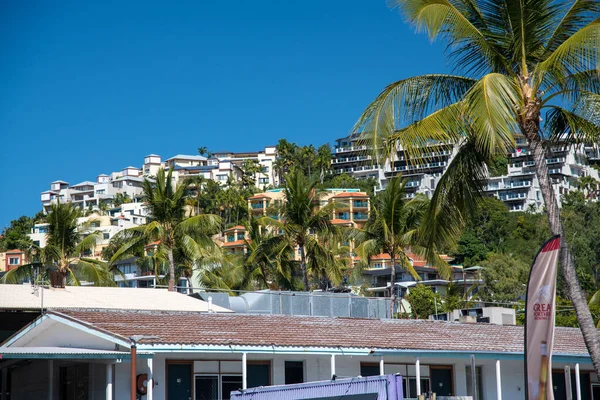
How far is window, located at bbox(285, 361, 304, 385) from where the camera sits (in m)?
23.2

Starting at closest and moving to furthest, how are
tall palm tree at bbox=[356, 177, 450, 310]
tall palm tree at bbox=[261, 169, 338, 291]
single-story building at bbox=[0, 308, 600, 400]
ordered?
single-story building at bbox=[0, 308, 600, 400]
tall palm tree at bbox=[356, 177, 450, 310]
tall palm tree at bbox=[261, 169, 338, 291]

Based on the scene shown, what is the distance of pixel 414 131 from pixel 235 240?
325 ft

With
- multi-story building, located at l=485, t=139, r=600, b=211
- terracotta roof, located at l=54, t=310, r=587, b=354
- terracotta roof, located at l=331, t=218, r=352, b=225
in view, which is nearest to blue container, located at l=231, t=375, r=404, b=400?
terracotta roof, located at l=54, t=310, r=587, b=354

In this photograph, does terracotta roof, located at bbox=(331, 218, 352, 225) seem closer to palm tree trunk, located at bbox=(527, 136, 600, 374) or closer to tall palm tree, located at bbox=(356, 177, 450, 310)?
tall palm tree, located at bbox=(356, 177, 450, 310)

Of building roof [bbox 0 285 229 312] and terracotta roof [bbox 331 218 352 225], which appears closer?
building roof [bbox 0 285 229 312]

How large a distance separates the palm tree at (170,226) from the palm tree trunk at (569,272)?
91.9ft

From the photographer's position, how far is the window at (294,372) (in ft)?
76.1

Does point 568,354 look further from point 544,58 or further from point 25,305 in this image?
point 25,305

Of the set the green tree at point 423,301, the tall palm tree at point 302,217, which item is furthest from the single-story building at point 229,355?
the green tree at point 423,301

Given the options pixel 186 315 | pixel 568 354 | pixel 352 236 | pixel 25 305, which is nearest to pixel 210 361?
pixel 186 315

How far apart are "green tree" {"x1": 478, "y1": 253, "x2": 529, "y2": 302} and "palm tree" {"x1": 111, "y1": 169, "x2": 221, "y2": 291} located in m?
37.4

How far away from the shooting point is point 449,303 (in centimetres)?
6638

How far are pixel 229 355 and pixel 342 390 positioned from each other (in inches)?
234

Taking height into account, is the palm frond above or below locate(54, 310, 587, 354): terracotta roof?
above
